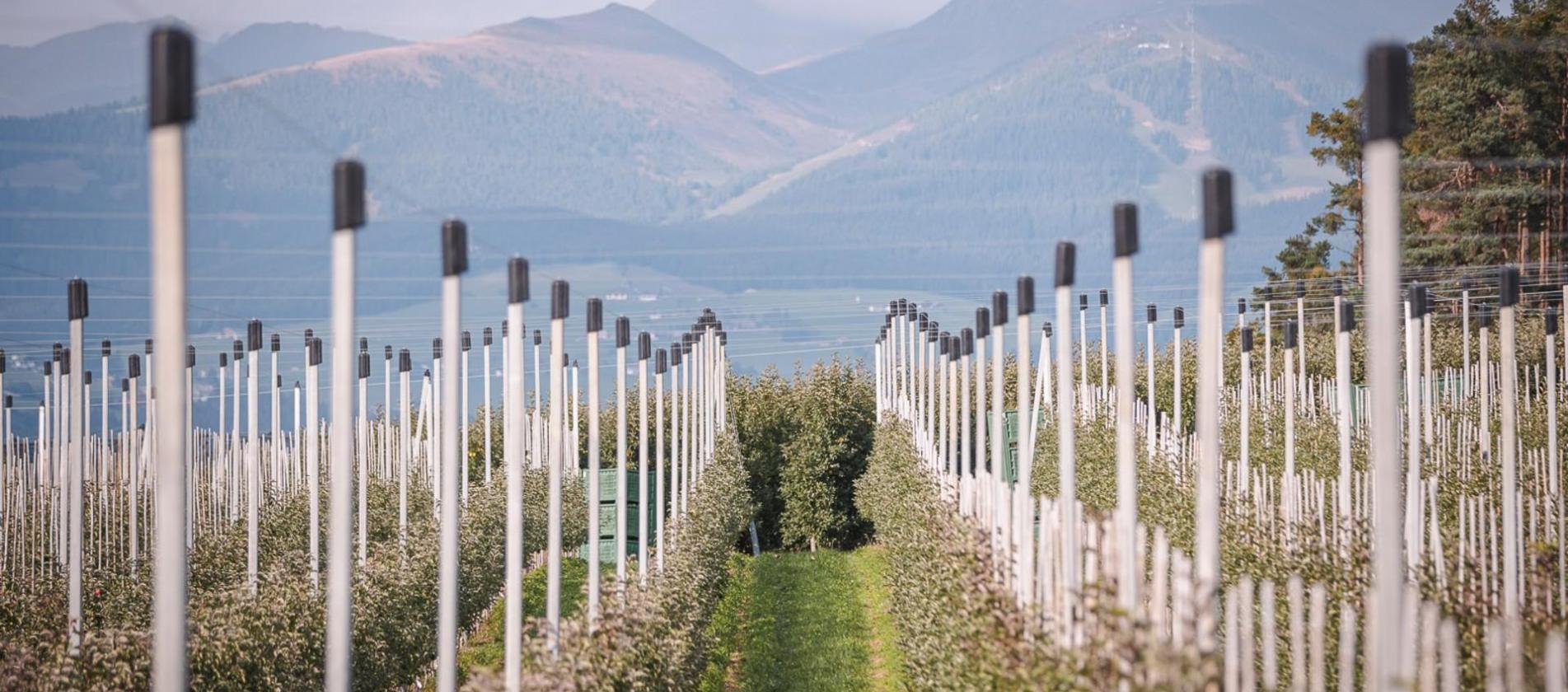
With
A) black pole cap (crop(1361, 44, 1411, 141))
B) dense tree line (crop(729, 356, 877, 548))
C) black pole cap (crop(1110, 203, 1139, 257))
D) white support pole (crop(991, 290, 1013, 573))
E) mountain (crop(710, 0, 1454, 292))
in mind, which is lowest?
dense tree line (crop(729, 356, 877, 548))

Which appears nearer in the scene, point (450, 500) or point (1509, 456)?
point (450, 500)

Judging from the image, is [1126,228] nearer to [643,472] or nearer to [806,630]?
[643,472]

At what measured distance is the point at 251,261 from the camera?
353 feet

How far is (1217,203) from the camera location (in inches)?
200

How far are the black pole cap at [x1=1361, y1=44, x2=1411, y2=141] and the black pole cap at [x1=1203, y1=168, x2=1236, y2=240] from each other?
936 mm

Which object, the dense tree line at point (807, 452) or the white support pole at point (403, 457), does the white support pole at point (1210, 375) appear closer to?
the white support pole at point (403, 457)

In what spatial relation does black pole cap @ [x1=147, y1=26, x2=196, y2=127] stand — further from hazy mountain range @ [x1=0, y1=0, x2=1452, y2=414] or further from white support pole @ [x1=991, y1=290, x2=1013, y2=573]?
hazy mountain range @ [x1=0, y1=0, x2=1452, y2=414]

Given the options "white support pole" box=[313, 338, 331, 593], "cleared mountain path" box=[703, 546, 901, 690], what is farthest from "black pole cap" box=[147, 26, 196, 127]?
"cleared mountain path" box=[703, 546, 901, 690]

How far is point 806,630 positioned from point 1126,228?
1171 cm

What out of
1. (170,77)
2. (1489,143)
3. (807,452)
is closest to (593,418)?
(170,77)

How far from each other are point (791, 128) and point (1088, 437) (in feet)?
391

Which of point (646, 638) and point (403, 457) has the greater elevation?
point (403, 457)

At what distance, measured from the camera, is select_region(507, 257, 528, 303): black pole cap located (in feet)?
24.8

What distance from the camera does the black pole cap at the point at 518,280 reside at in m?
7.56
